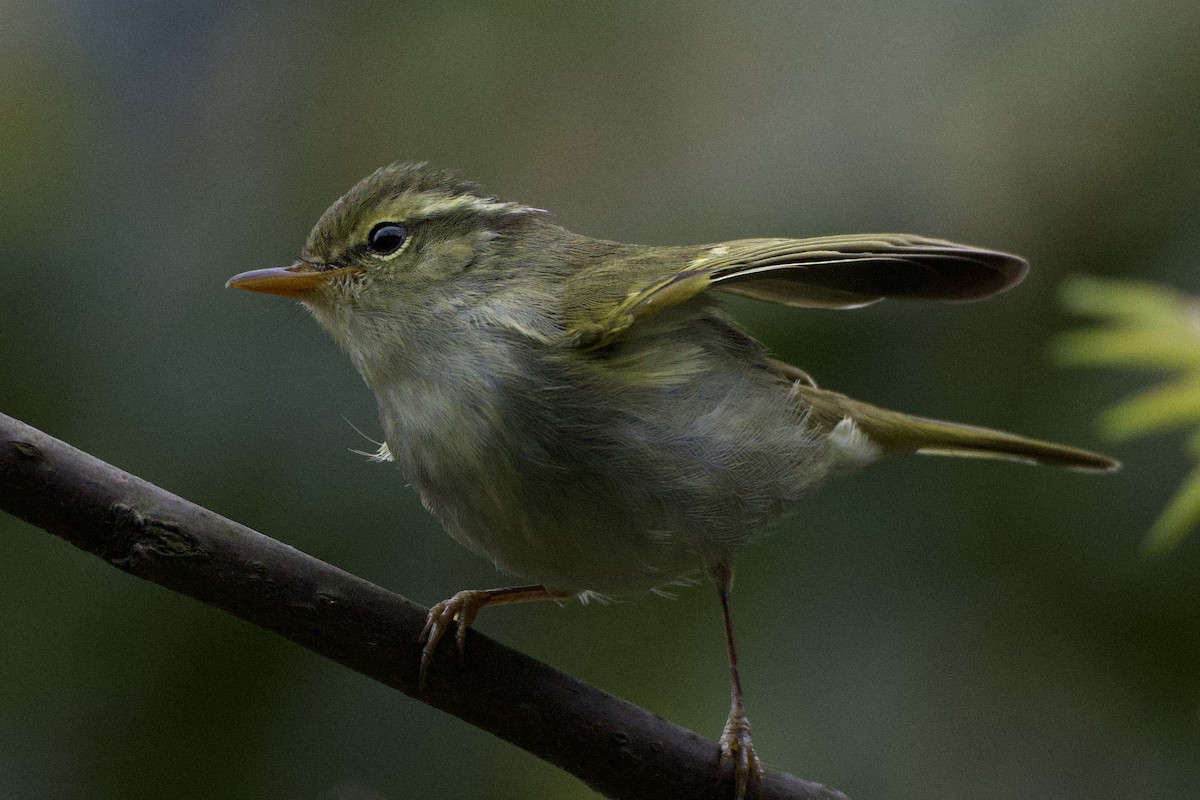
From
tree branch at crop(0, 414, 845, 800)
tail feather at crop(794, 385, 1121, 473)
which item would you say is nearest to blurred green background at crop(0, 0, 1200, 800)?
tail feather at crop(794, 385, 1121, 473)

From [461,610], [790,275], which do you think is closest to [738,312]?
[790,275]

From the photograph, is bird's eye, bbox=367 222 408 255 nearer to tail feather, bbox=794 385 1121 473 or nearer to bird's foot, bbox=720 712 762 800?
tail feather, bbox=794 385 1121 473

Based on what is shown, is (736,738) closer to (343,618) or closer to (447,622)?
(447,622)

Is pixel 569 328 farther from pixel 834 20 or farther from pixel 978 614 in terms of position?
pixel 834 20


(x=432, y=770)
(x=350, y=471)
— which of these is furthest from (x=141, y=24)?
(x=432, y=770)

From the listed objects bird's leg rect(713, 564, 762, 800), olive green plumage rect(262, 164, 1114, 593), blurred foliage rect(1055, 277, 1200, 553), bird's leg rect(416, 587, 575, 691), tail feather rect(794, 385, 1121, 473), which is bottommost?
bird's leg rect(713, 564, 762, 800)

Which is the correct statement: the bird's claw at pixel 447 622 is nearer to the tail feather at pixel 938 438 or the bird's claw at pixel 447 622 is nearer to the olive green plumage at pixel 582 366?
the olive green plumage at pixel 582 366
